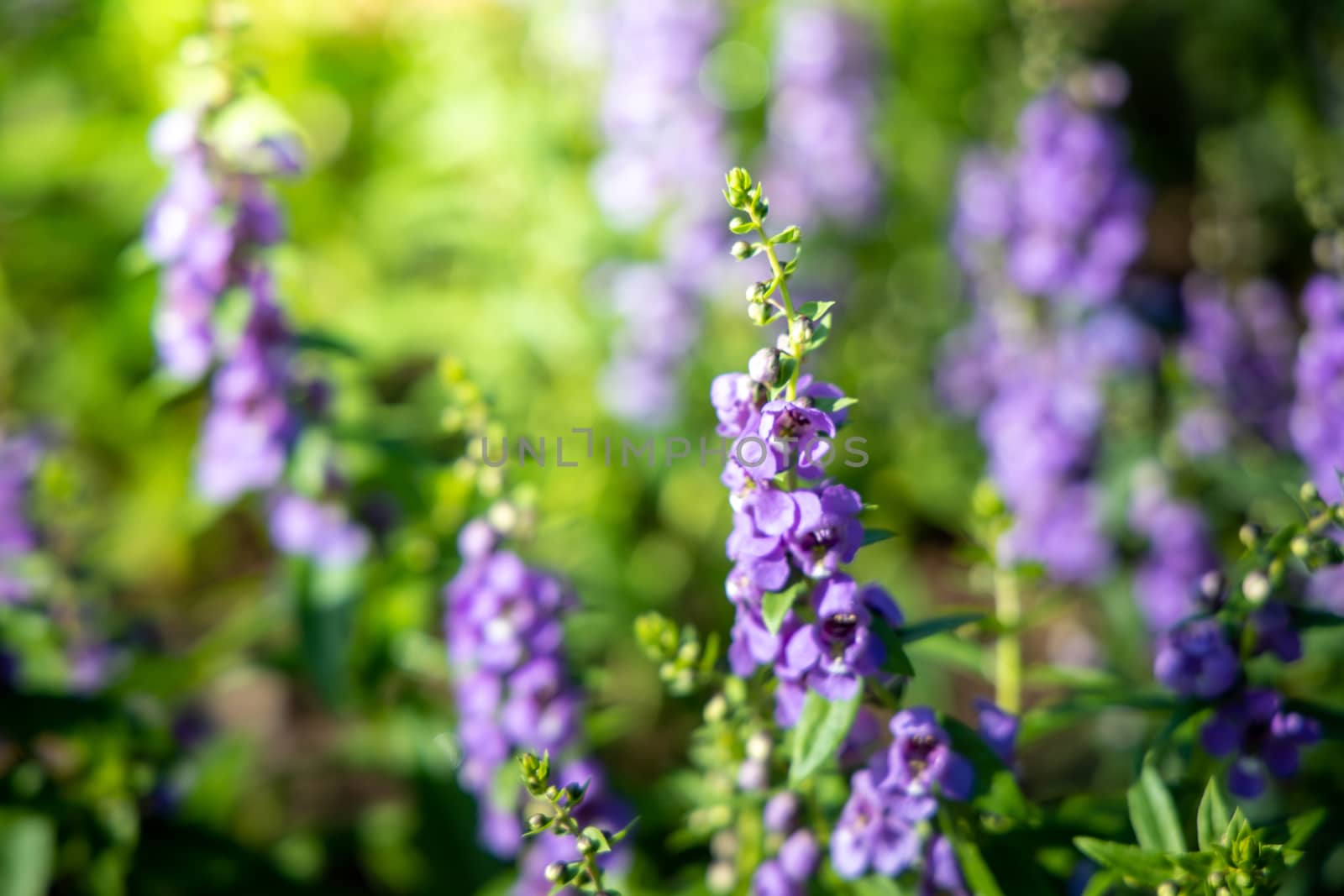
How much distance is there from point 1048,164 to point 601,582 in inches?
88.5

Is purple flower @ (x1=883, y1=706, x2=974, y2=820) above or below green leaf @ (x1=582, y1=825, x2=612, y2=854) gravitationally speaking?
above

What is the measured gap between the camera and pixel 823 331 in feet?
5.73

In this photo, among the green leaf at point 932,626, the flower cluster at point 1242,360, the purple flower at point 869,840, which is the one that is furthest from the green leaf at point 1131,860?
the flower cluster at point 1242,360

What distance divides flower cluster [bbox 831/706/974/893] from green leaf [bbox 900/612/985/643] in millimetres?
130

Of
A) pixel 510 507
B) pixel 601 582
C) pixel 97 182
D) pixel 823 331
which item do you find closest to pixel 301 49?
pixel 97 182

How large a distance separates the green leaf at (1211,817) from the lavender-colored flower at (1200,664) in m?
0.20

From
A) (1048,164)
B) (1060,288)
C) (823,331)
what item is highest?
(1048,164)

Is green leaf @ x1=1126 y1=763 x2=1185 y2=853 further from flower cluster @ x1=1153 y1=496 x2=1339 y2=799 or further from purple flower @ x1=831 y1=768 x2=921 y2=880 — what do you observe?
purple flower @ x1=831 y1=768 x2=921 y2=880

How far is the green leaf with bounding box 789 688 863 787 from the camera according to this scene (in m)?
1.81

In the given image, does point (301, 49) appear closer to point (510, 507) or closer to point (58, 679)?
point (58, 679)

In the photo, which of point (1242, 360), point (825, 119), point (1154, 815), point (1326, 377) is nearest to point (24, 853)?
point (1154, 815)

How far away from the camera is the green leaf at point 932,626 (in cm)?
195

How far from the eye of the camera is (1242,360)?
151 inches

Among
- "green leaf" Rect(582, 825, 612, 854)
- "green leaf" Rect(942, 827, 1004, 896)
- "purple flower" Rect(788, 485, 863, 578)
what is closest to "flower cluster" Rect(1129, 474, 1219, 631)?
"green leaf" Rect(942, 827, 1004, 896)
